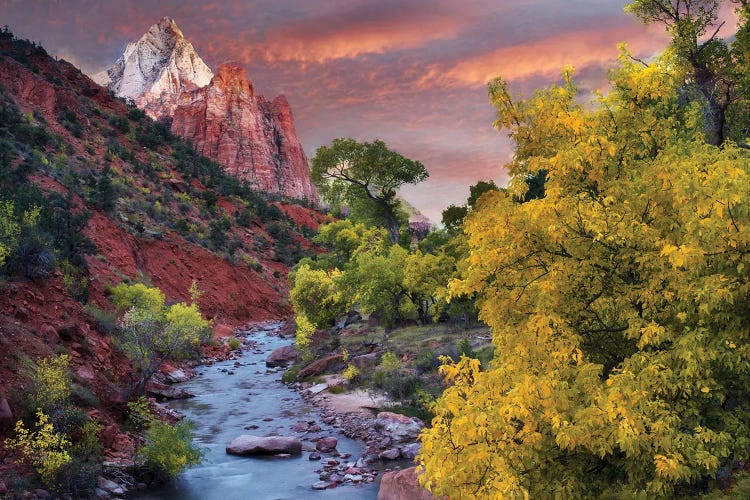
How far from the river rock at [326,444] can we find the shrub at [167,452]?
4659mm

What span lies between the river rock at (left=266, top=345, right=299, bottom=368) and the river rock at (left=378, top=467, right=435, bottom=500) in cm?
2233

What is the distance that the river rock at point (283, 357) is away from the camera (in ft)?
118

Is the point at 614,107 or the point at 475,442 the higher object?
the point at 614,107

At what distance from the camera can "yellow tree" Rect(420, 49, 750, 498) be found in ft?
20.9

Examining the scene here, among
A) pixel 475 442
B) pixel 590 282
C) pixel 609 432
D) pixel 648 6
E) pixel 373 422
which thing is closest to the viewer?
pixel 609 432

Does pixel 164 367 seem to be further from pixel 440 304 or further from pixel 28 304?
pixel 440 304

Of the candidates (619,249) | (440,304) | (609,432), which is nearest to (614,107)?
(619,249)

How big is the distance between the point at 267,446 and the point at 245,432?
2.92 meters

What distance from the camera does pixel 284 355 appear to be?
36.4 meters

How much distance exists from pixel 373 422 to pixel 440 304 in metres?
11.7

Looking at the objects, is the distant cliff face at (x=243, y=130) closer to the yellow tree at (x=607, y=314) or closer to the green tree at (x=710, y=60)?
the green tree at (x=710, y=60)

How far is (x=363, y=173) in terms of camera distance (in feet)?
131

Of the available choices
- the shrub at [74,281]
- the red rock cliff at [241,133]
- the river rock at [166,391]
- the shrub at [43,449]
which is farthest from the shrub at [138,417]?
the red rock cliff at [241,133]

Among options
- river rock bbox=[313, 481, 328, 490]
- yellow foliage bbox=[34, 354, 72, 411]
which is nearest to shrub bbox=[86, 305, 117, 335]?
yellow foliage bbox=[34, 354, 72, 411]
